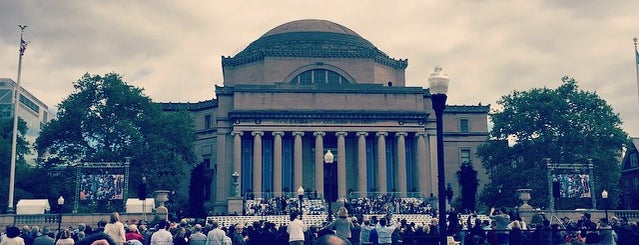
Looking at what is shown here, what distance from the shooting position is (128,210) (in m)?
47.8

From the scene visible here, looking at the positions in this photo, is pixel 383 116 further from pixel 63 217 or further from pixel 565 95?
pixel 63 217

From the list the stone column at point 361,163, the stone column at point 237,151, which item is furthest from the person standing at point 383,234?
the stone column at point 237,151

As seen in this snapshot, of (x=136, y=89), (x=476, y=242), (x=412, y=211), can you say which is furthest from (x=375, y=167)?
(x=476, y=242)

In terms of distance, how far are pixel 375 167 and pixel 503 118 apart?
12.7m

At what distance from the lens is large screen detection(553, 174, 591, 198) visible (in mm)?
49719

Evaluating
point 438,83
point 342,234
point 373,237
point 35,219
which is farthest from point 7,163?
point 438,83

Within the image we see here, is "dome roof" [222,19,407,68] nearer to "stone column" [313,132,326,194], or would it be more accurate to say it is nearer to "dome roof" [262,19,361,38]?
"dome roof" [262,19,361,38]

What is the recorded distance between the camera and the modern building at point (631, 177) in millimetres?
79062

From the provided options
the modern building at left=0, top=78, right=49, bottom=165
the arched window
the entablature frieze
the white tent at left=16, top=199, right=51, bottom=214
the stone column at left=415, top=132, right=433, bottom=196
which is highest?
the modern building at left=0, top=78, right=49, bottom=165

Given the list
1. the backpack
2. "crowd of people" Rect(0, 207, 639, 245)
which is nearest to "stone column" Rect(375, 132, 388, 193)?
"crowd of people" Rect(0, 207, 639, 245)

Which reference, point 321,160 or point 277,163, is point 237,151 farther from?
point 321,160

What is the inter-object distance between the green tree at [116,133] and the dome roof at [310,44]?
1529 centimetres

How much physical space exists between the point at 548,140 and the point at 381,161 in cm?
1496

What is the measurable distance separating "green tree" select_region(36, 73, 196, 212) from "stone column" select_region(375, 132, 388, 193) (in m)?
18.1
